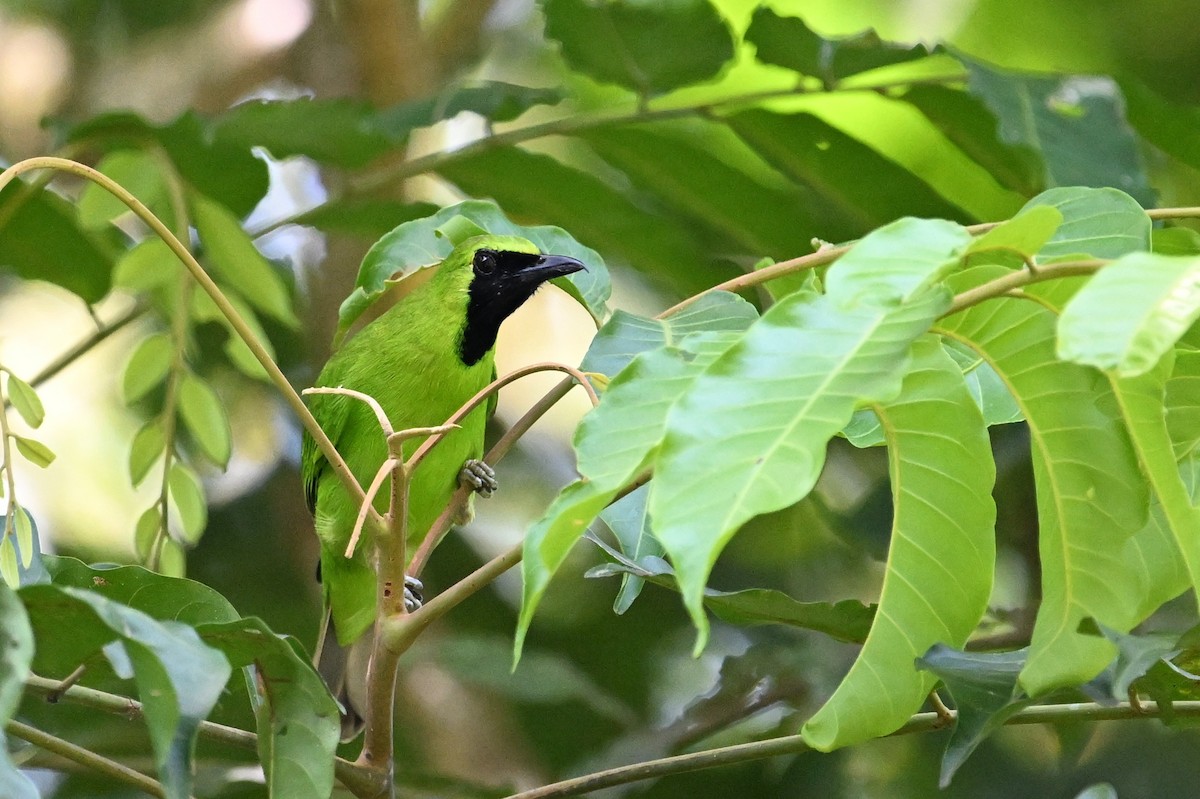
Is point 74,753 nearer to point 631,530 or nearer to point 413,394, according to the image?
point 631,530

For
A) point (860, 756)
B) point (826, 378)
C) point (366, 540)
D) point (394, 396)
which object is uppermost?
point (826, 378)

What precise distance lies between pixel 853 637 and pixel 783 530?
6.37 feet

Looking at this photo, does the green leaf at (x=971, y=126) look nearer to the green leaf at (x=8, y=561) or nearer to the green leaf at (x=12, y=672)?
the green leaf at (x=8, y=561)

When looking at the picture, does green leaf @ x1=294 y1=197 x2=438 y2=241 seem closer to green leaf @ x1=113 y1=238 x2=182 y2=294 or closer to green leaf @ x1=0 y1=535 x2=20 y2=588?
green leaf @ x1=113 y1=238 x2=182 y2=294

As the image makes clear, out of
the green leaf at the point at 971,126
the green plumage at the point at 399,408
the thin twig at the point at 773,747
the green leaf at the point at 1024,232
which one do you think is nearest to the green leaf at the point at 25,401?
the thin twig at the point at 773,747

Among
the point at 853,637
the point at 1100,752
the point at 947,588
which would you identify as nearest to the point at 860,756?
the point at 1100,752

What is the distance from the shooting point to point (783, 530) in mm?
3750

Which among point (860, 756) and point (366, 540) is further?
point (860, 756)

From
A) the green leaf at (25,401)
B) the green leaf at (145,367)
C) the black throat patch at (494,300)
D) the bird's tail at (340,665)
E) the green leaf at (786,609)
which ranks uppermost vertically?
the green leaf at (25,401)

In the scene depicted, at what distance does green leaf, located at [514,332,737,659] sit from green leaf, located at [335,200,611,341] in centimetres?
82

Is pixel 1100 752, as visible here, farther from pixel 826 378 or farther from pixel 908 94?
pixel 826 378

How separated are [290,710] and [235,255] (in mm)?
1460

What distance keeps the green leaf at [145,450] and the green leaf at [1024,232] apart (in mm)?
1756

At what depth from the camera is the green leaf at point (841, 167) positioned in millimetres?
2803
